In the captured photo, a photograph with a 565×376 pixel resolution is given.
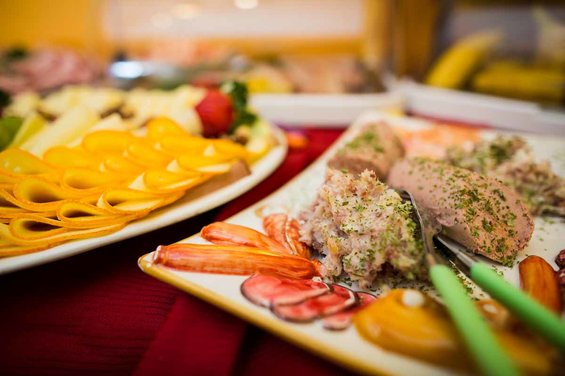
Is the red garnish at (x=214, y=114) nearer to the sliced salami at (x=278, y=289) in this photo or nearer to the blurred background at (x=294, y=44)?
the blurred background at (x=294, y=44)

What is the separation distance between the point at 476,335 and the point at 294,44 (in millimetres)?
3268

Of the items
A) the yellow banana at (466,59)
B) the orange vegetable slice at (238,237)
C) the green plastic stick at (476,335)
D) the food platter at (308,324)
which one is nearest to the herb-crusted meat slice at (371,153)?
the food platter at (308,324)

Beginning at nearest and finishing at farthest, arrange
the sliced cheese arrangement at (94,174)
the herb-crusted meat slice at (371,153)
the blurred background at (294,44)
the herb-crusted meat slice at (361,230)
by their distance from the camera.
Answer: the herb-crusted meat slice at (361,230), the sliced cheese arrangement at (94,174), the herb-crusted meat slice at (371,153), the blurred background at (294,44)

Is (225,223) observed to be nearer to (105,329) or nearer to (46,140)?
(105,329)

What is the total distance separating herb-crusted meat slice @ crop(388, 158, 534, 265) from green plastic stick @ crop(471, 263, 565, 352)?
30cm

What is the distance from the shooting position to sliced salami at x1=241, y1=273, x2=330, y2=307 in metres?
0.75

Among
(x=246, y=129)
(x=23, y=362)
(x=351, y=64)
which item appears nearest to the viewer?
(x=23, y=362)

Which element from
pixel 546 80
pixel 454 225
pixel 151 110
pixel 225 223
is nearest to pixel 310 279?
pixel 225 223

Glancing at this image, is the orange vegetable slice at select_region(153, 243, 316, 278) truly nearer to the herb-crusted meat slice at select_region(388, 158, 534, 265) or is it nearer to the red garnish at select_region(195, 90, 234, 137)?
the herb-crusted meat slice at select_region(388, 158, 534, 265)

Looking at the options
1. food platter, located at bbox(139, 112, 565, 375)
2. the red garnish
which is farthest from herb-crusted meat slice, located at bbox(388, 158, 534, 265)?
the red garnish

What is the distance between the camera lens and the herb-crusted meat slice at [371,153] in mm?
1368

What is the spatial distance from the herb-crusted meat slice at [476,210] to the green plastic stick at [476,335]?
1.10 feet

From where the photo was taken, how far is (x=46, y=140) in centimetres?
138

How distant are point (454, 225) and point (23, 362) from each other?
3.26ft
